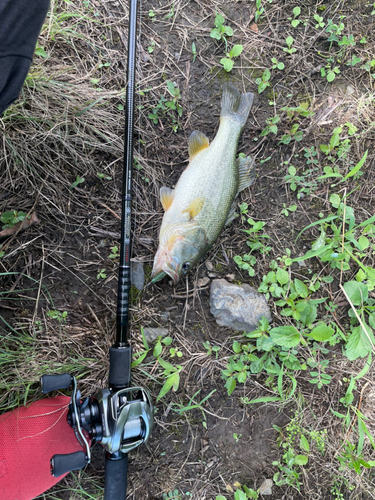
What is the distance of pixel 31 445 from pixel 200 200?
7.09 feet

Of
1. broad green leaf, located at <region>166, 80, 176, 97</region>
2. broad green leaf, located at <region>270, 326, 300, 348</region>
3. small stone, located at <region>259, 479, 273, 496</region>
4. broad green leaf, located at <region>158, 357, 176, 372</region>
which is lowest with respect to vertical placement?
small stone, located at <region>259, 479, 273, 496</region>

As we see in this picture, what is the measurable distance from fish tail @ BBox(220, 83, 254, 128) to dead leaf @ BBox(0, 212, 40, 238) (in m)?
1.66

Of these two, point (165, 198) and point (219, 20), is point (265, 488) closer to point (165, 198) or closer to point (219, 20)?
point (165, 198)

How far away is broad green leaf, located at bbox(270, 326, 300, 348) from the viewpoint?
2.45 m

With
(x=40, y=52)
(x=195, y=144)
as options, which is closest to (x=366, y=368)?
(x=195, y=144)

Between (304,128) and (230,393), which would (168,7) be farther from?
(230,393)

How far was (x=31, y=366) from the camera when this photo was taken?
2289 millimetres

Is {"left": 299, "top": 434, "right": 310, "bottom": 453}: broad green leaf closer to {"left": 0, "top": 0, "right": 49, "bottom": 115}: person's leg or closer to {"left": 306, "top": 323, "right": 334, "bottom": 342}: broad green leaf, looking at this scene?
{"left": 306, "top": 323, "right": 334, "bottom": 342}: broad green leaf

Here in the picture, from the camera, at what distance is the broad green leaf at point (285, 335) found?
2.45 meters

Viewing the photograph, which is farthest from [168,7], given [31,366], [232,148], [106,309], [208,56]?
[31,366]

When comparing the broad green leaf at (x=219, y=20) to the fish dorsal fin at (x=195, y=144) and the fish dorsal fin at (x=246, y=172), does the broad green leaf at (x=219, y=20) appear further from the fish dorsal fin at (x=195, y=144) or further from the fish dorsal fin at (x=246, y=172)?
the fish dorsal fin at (x=246, y=172)

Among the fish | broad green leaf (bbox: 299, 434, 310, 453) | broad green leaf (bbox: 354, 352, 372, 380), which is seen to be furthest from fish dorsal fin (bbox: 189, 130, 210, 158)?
broad green leaf (bbox: 299, 434, 310, 453)

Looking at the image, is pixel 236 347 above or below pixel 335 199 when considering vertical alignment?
below

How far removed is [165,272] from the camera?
7.43 feet
